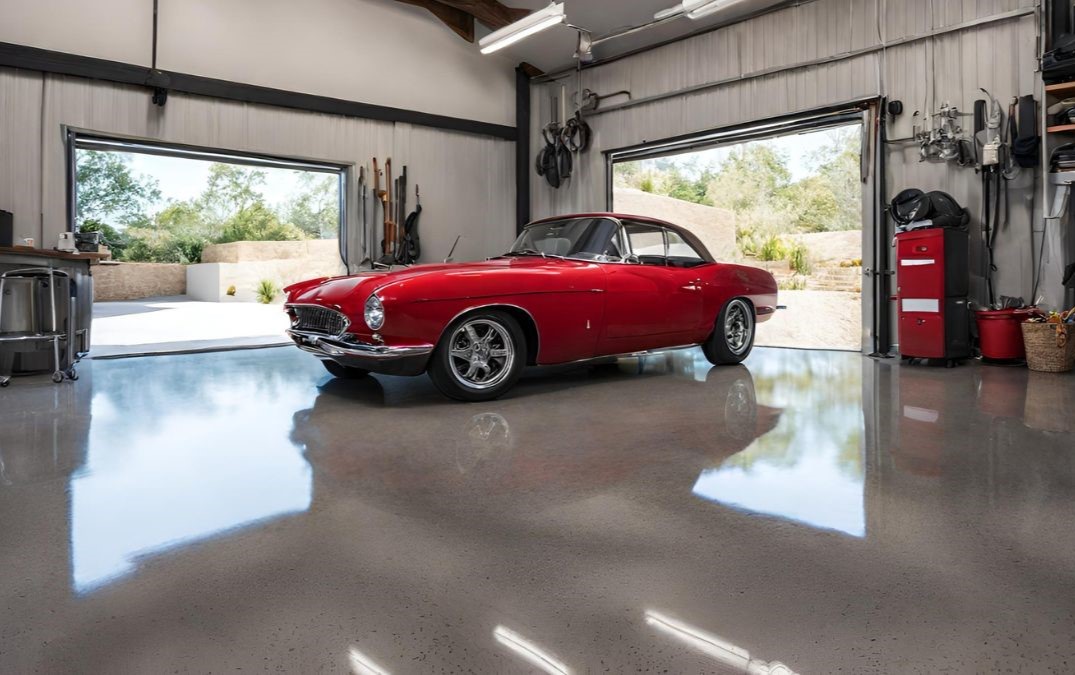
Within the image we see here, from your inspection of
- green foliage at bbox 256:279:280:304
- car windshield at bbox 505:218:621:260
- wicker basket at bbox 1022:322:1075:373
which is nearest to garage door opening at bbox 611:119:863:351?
wicker basket at bbox 1022:322:1075:373

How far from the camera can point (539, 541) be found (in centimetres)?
172

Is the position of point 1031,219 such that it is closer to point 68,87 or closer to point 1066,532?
point 1066,532

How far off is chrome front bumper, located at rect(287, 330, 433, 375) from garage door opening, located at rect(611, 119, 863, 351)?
5691 millimetres

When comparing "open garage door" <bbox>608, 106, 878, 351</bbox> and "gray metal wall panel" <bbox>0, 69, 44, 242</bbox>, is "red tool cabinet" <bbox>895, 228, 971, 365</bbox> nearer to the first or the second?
"open garage door" <bbox>608, 106, 878, 351</bbox>

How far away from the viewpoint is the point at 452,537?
1748 millimetres

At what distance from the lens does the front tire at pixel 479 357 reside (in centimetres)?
366

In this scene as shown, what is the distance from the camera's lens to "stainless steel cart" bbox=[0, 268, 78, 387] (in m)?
4.64

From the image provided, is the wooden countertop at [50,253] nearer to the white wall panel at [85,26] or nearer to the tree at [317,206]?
the white wall panel at [85,26]

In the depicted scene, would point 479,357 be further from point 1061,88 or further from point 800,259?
point 800,259

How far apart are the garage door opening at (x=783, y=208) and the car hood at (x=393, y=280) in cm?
480

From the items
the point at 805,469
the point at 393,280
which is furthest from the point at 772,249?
the point at 805,469

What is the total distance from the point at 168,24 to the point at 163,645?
742 centimetres

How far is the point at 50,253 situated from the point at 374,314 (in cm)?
324

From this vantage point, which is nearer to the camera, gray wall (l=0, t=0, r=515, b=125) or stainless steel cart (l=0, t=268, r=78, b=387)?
stainless steel cart (l=0, t=268, r=78, b=387)
